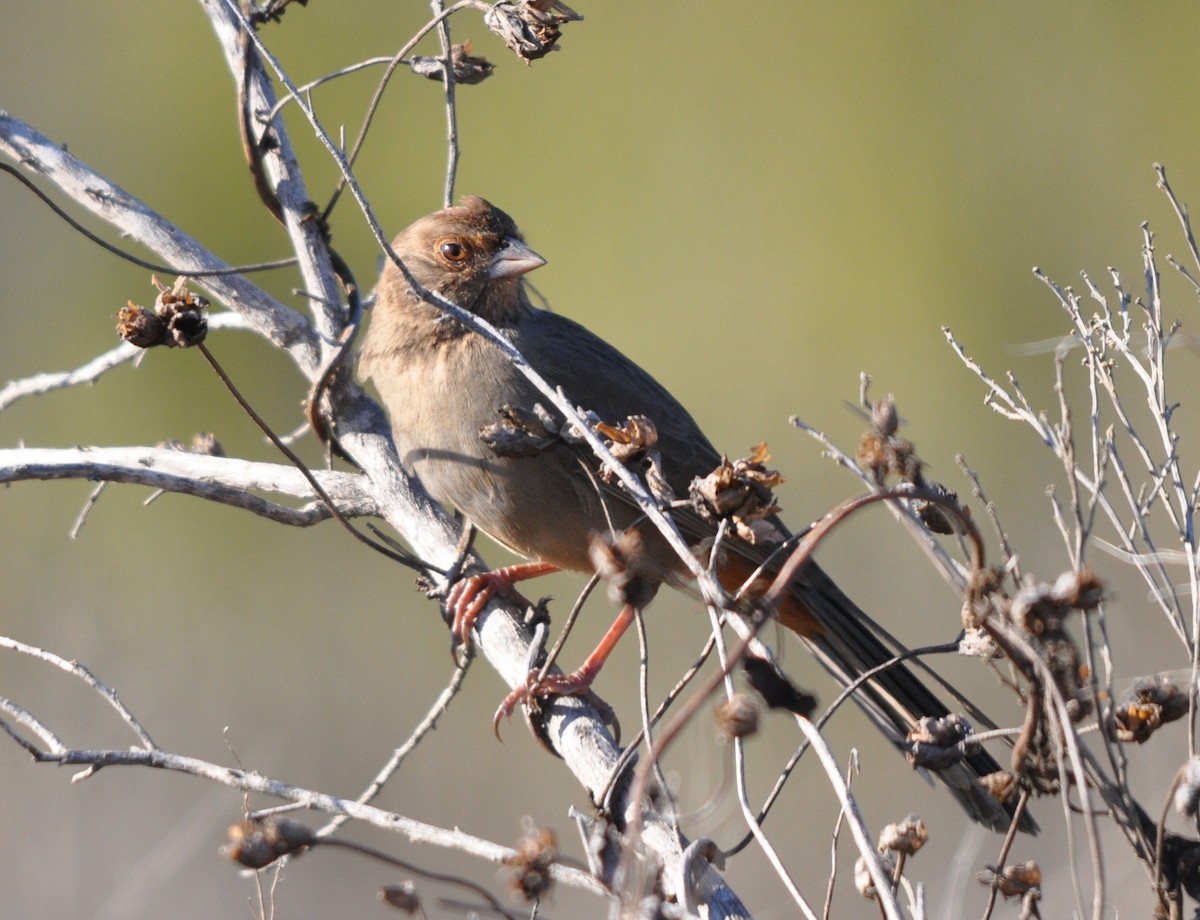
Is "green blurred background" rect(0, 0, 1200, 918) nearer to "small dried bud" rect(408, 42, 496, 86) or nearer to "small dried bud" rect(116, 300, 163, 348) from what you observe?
"small dried bud" rect(408, 42, 496, 86)

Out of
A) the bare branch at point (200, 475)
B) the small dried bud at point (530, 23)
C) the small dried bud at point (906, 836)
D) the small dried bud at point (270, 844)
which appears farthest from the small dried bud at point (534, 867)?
the small dried bud at point (530, 23)

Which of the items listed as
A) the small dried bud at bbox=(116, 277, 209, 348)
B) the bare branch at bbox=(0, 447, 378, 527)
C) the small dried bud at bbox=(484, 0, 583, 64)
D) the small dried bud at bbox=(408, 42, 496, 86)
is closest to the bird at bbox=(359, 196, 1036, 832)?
the bare branch at bbox=(0, 447, 378, 527)

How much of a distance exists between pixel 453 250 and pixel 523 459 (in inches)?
52.8

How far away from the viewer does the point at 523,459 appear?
152 inches

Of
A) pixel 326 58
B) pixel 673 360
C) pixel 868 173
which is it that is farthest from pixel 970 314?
pixel 326 58

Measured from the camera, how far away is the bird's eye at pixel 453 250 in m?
4.89

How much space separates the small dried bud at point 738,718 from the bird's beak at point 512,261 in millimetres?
3003

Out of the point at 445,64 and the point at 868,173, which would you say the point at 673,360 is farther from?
the point at 445,64

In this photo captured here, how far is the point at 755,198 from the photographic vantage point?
12.6 metres

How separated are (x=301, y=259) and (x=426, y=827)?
81.6 inches

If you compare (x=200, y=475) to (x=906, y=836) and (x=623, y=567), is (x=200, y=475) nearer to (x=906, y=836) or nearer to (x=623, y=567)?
(x=623, y=567)

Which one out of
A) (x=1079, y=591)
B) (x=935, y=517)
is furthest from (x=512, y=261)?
(x=1079, y=591)

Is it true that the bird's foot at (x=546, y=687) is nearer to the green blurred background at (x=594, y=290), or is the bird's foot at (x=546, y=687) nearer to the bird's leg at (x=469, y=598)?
the bird's leg at (x=469, y=598)

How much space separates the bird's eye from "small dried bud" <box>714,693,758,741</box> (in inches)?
125
